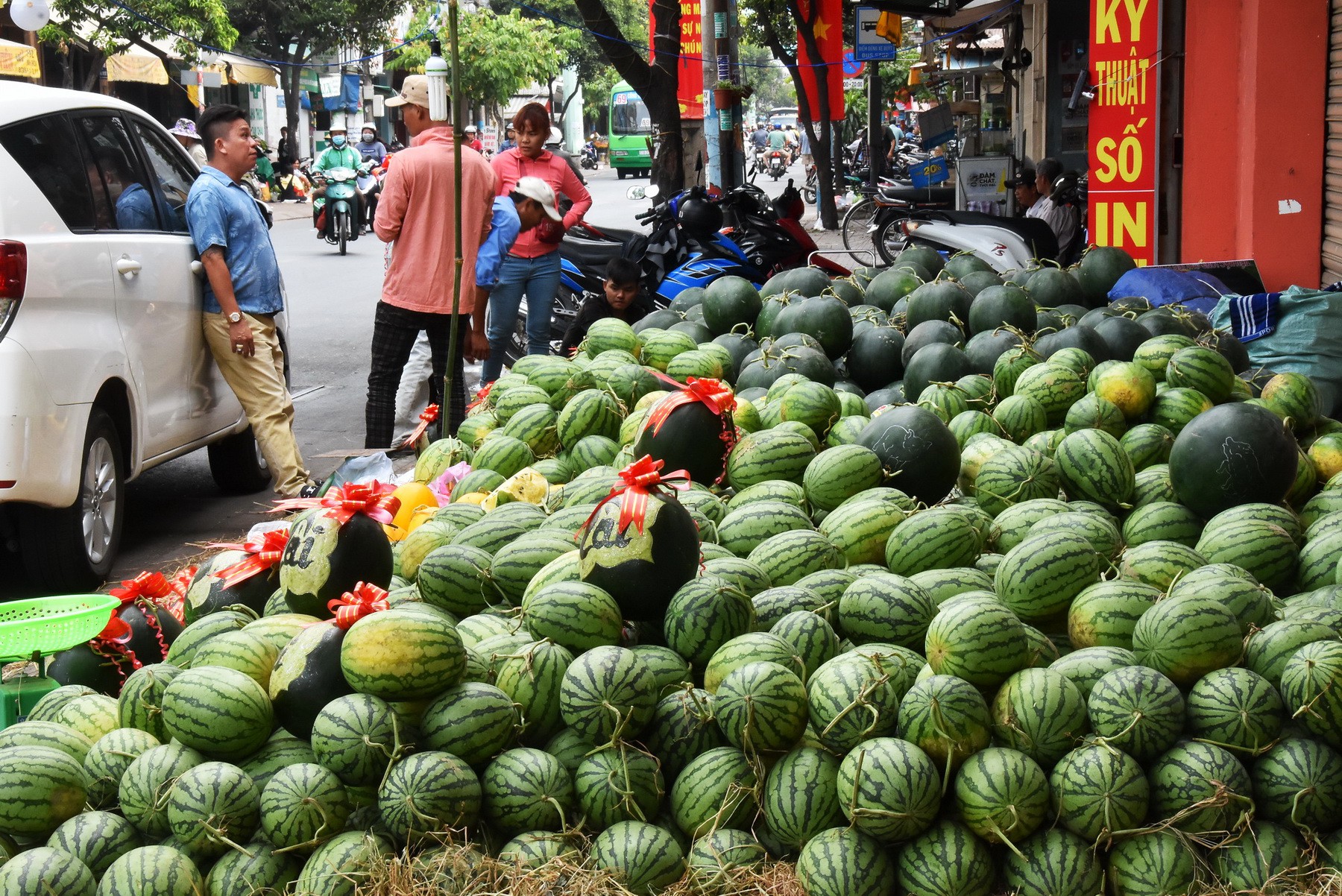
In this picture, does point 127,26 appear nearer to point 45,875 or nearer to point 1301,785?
point 45,875

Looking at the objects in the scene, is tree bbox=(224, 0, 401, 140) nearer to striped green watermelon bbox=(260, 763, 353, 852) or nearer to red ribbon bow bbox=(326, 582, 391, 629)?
red ribbon bow bbox=(326, 582, 391, 629)

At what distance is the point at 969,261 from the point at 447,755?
420 centimetres

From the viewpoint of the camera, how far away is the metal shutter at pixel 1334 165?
7.54 m

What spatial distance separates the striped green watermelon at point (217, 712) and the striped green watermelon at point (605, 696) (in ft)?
1.95

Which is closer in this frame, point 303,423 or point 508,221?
point 508,221

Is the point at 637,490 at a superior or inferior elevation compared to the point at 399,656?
superior

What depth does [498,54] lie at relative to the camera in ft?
154

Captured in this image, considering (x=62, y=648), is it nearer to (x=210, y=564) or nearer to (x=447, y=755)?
(x=210, y=564)

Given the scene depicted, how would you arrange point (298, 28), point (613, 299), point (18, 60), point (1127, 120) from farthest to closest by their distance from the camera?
Answer: point (298, 28), point (18, 60), point (1127, 120), point (613, 299)

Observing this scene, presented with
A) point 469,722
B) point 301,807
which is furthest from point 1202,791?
point 301,807

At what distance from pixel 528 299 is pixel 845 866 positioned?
6.73 m

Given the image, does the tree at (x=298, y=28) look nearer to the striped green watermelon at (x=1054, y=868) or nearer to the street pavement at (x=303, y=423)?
the street pavement at (x=303, y=423)

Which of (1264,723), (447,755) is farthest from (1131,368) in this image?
(447,755)

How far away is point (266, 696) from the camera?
246 centimetres
